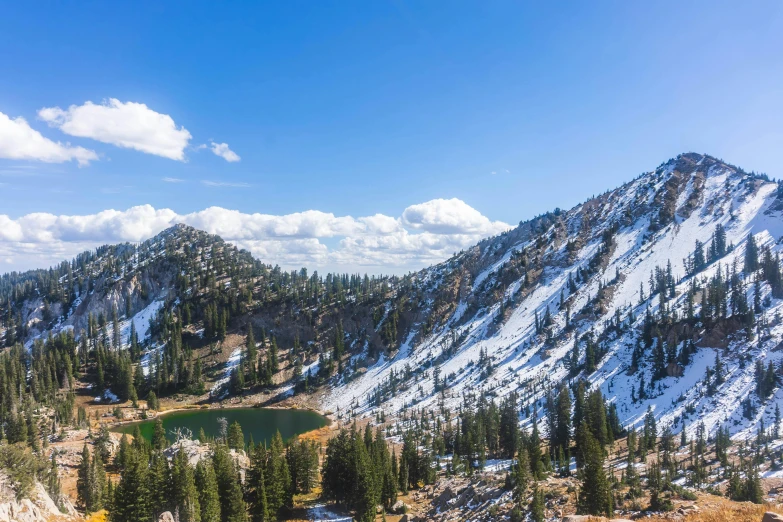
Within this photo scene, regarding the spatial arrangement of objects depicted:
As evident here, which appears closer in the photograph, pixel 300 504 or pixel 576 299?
pixel 300 504

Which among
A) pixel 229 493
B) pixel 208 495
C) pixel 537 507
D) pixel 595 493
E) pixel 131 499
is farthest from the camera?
pixel 229 493

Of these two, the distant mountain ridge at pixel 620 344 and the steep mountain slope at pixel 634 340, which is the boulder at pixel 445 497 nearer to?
the distant mountain ridge at pixel 620 344

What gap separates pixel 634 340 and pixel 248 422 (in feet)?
428

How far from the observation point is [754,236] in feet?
591

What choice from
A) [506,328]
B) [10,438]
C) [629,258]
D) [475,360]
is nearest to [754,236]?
[629,258]

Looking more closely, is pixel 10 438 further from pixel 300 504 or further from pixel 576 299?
pixel 576 299

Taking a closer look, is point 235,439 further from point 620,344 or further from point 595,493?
point 620,344

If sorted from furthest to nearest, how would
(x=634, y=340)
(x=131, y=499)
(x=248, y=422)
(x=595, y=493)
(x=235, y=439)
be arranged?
(x=248, y=422), (x=634, y=340), (x=235, y=439), (x=131, y=499), (x=595, y=493)

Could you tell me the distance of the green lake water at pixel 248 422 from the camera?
12869 cm

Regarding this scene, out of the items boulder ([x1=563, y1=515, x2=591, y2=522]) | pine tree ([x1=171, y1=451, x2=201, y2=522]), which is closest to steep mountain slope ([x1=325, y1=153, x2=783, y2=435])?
boulder ([x1=563, y1=515, x2=591, y2=522])

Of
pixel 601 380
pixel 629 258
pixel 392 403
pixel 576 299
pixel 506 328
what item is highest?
pixel 629 258

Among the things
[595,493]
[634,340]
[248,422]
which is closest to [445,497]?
[595,493]

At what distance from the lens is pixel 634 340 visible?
13662cm

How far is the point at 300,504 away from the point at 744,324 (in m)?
127
